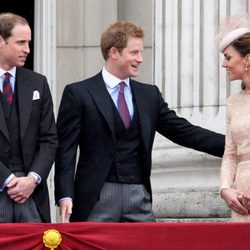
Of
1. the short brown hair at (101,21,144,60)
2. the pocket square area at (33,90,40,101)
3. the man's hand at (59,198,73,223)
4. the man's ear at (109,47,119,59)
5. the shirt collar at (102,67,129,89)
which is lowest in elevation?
the man's hand at (59,198,73,223)

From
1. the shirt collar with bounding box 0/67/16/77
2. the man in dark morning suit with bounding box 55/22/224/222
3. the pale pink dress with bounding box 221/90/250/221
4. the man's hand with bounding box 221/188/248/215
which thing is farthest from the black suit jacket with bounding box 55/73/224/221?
the man's hand with bounding box 221/188/248/215

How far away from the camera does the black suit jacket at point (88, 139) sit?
34.2 feet

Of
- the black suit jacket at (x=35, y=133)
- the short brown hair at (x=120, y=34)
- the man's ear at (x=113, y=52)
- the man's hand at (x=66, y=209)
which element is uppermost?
the short brown hair at (x=120, y=34)

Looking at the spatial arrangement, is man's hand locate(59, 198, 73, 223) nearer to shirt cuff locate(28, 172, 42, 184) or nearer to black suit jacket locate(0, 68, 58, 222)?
black suit jacket locate(0, 68, 58, 222)

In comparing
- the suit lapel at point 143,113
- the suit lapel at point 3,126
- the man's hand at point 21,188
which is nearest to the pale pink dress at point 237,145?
the suit lapel at point 143,113

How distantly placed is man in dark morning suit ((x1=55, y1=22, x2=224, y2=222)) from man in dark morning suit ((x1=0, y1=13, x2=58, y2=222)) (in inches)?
7.0

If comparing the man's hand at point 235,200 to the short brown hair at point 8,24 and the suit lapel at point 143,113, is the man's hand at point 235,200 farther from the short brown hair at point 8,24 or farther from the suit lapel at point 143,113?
the short brown hair at point 8,24

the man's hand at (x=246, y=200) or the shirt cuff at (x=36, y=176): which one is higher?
the shirt cuff at (x=36, y=176)

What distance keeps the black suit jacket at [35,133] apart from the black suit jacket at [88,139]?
0.53ft

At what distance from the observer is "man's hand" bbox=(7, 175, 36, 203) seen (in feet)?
32.9

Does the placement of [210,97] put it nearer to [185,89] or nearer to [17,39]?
[185,89]

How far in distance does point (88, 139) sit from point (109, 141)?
0.13 metres

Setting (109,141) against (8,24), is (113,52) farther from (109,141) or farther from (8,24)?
(8,24)

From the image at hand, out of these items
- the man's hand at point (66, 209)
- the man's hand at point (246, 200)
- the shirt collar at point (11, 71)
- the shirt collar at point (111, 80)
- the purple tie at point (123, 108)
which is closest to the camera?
the man's hand at point (246, 200)
